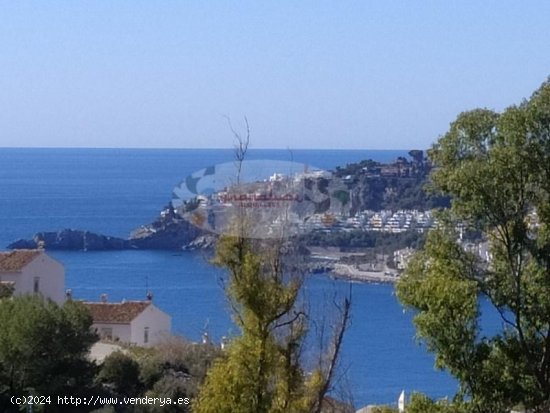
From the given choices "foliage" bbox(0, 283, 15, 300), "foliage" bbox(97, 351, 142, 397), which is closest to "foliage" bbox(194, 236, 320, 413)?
"foliage" bbox(97, 351, 142, 397)

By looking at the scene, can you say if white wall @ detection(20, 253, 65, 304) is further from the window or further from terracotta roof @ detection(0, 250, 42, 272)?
the window

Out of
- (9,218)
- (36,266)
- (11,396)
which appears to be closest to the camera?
(11,396)

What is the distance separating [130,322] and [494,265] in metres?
22.1

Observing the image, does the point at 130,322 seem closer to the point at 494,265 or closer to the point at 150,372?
the point at 150,372

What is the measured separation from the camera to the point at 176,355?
23.0 m

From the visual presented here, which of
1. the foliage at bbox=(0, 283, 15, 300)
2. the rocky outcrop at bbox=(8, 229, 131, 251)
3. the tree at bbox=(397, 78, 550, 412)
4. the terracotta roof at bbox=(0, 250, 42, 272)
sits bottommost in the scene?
the rocky outcrop at bbox=(8, 229, 131, 251)

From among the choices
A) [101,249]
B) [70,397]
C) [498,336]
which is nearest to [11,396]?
[70,397]

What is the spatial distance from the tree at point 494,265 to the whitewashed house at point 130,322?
2122 centimetres

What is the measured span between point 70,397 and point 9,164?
156599 millimetres

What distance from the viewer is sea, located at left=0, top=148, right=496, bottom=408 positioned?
16.8 m

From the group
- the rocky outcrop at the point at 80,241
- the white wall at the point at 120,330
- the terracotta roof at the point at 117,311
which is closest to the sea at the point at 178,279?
the rocky outcrop at the point at 80,241

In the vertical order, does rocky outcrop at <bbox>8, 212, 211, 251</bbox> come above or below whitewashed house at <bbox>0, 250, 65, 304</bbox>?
below

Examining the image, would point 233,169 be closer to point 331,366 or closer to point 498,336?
point 331,366

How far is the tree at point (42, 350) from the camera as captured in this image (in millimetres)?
20156
